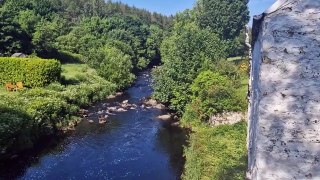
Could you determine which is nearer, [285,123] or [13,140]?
[285,123]

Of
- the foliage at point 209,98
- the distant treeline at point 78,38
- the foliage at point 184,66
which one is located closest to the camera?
the foliage at point 209,98

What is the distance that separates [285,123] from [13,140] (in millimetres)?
27100

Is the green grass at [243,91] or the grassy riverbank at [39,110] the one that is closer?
the grassy riverbank at [39,110]

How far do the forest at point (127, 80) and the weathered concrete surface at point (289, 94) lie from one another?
17.1 m

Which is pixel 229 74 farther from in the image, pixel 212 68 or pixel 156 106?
pixel 156 106

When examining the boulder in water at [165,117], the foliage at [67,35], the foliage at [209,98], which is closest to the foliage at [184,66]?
the boulder in water at [165,117]

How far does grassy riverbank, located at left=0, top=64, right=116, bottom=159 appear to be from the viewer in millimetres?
28364

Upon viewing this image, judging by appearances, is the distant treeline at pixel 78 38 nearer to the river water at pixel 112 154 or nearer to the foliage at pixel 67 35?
the foliage at pixel 67 35

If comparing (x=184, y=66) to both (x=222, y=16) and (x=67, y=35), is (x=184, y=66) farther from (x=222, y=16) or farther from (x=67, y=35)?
(x=222, y=16)

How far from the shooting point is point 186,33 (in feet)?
142

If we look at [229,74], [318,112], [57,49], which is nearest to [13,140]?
[229,74]

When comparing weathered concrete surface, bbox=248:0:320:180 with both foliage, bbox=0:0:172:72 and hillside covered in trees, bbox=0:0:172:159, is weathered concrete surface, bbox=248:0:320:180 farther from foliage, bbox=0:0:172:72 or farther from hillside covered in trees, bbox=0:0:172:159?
foliage, bbox=0:0:172:72

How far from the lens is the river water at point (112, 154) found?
2627cm

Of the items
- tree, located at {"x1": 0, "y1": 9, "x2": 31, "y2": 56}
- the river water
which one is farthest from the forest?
the river water
